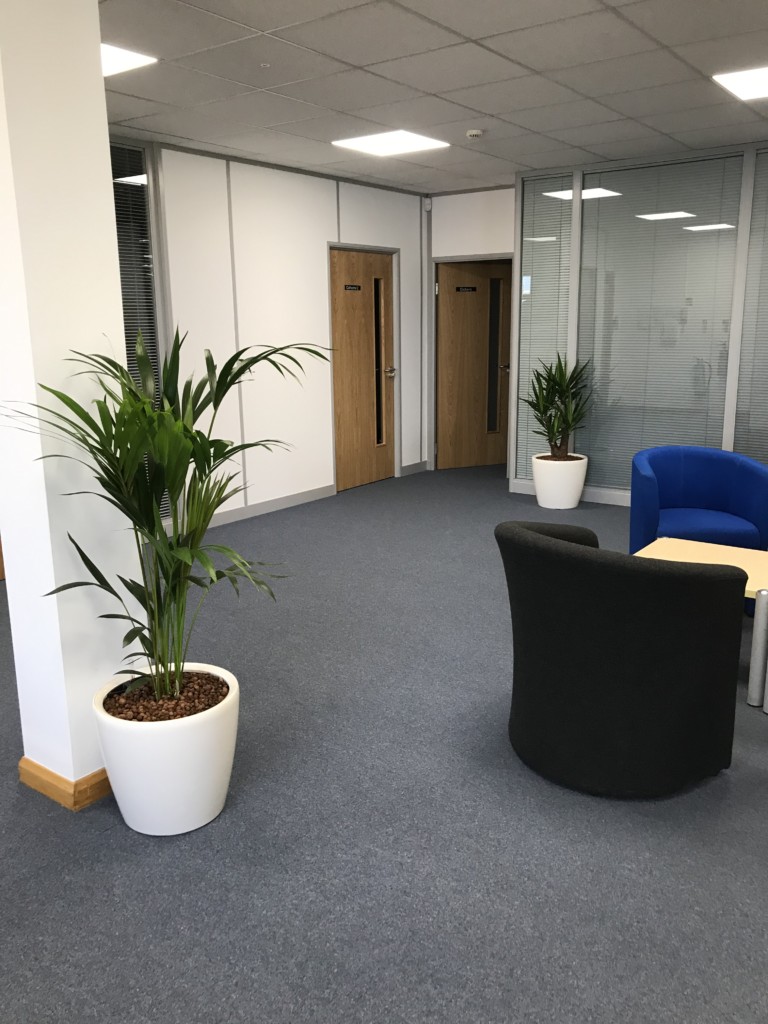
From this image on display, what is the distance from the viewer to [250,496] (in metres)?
5.41

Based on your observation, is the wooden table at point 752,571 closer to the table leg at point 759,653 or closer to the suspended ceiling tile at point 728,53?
the table leg at point 759,653

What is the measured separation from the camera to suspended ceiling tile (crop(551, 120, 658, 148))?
14.2ft

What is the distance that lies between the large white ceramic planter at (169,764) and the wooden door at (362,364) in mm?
4209

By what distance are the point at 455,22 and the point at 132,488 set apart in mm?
1984

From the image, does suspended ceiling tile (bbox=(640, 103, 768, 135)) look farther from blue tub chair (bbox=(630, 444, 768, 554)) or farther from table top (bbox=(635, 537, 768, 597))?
table top (bbox=(635, 537, 768, 597))

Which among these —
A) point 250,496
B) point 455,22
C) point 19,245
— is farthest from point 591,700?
point 250,496

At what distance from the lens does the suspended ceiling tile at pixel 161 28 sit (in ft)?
8.60

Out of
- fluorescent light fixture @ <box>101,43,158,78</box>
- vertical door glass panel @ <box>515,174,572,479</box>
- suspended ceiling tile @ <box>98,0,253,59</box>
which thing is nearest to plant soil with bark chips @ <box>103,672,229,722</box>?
suspended ceiling tile @ <box>98,0,253,59</box>

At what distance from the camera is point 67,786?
222cm

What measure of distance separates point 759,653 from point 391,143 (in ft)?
11.2

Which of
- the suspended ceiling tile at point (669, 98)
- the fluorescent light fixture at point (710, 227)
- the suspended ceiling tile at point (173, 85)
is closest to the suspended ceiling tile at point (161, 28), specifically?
the suspended ceiling tile at point (173, 85)

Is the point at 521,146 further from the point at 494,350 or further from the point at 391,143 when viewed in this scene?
the point at 494,350

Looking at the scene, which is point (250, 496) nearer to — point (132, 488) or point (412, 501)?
point (412, 501)

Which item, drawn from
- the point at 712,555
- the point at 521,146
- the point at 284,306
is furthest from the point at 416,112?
the point at 712,555
